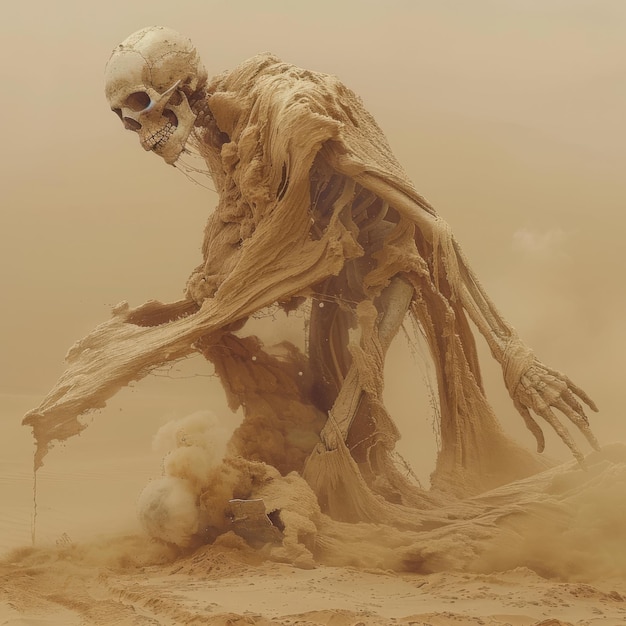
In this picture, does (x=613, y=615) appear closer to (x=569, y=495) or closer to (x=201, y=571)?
(x=569, y=495)

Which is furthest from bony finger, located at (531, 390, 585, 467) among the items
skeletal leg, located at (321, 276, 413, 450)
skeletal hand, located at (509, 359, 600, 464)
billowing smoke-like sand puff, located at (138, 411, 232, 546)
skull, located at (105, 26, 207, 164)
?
skull, located at (105, 26, 207, 164)

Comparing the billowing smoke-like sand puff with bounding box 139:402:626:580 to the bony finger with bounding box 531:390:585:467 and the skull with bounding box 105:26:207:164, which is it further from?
the skull with bounding box 105:26:207:164

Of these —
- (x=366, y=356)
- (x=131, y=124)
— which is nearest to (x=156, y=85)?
(x=131, y=124)

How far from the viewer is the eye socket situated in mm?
5375

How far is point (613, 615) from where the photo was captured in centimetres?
341

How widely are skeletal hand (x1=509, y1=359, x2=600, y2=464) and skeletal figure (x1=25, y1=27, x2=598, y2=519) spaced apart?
0.20 m

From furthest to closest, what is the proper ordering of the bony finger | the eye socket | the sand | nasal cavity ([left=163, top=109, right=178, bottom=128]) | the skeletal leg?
nasal cavity ([left=163, top=109, right=178, bottom=128]) → the eye socket → the skeletal leg → the bony finger → the sand

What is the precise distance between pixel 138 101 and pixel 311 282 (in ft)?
5.30

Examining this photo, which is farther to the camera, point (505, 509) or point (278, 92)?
point (278, 92)

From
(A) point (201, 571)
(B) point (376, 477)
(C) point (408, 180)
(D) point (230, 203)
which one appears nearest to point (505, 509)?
(B) point (376, 477)

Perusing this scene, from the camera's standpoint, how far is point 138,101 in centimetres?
542

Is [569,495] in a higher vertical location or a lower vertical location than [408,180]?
lower

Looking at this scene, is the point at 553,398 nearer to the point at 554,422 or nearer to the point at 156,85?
the point at 554,422

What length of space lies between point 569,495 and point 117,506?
4.41 metres
